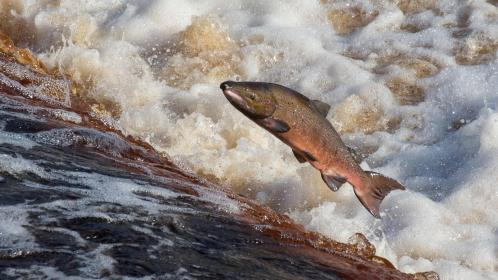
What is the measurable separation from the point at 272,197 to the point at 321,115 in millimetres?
1740

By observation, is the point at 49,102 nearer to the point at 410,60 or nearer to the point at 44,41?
the point at 44,41

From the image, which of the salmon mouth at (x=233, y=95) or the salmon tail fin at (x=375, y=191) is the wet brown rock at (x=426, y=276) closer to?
the salmon tail fin at (x=375, y=191)

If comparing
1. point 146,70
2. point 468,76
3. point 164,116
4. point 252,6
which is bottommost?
point 164,116

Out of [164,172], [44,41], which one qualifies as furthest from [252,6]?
[164,172]

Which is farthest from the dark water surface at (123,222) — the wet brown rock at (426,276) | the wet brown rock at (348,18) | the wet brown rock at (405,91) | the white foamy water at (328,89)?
the wet brown rock at (348,18)

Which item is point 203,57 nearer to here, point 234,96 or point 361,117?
point 361,117

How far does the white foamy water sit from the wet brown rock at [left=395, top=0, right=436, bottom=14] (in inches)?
0.5

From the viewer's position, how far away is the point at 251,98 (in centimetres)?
331

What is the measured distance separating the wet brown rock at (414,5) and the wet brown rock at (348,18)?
0.26 m

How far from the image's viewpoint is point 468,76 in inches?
259

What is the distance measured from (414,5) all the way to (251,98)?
4.67m

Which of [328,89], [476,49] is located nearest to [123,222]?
[328,89]

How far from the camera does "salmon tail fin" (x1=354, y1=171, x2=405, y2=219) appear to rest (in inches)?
158

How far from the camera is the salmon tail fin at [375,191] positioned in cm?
402
